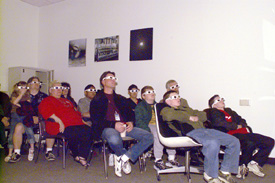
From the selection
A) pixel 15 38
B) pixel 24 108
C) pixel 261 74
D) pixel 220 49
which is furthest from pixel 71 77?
pixel 261 74

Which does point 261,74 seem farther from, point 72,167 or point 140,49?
point 72,167

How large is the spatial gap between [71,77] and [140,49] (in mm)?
2080

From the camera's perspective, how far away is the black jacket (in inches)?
130

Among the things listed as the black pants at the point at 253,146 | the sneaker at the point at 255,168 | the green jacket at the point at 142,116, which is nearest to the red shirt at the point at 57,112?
the green jacket at the point at 142,116

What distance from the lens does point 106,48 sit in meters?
5.91

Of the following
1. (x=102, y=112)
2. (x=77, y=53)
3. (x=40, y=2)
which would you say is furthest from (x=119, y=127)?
(x=40, y=2)

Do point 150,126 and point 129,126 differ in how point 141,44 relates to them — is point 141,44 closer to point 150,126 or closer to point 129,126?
point 150,126

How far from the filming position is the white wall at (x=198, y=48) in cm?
430

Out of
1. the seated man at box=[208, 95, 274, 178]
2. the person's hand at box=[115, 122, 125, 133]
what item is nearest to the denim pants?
the person's hand at box=[115, 122, 125, 133]

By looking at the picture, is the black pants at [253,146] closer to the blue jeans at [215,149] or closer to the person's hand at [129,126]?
the blue jeans at [215,149]

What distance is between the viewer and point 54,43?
6754mm

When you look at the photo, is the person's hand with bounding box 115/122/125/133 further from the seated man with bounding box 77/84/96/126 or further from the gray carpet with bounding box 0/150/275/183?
the seated man with bounding box 77/84/96/126

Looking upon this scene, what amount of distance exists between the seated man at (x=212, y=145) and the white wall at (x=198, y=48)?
5.29 feet

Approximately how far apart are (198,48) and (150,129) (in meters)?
1.99
